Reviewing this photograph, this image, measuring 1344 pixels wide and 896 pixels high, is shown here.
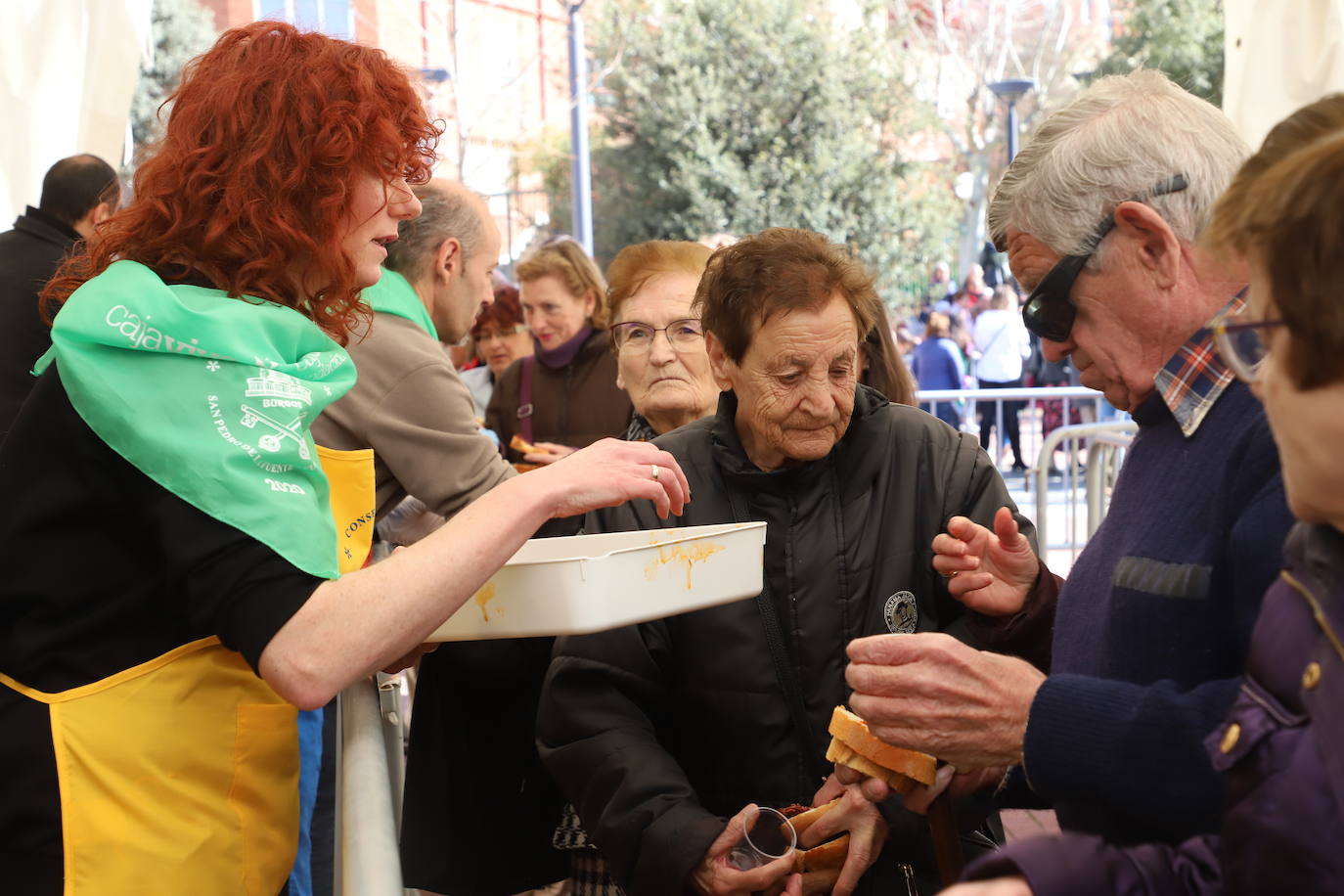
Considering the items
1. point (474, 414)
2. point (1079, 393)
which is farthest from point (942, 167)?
point (474, 414)

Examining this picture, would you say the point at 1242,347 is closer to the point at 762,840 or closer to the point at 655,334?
the point at 762,840

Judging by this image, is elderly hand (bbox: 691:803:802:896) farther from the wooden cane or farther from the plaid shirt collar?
the plaid shirt collar

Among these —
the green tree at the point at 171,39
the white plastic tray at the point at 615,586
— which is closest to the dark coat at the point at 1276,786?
the white plastic tray at the point at 615,586

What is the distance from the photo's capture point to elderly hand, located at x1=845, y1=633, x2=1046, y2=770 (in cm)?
173

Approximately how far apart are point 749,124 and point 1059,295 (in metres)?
22.2

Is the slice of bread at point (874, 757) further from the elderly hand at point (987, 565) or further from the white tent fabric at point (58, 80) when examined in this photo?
the white tent fabric at point (58, 80)

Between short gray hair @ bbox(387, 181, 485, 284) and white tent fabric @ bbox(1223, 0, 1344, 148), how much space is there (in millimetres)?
2262

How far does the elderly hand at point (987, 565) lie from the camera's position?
89.9 inches

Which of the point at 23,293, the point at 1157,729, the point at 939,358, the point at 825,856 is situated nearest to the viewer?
the point at 1157,729

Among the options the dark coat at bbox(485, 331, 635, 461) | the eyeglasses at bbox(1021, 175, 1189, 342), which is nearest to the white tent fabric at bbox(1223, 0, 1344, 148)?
the eyeglasses at bbox(1021, 175, 1189, 342)

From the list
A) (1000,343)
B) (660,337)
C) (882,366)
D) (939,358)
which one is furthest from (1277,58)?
(1000,343)

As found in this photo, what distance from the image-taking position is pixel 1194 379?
68.7 inches

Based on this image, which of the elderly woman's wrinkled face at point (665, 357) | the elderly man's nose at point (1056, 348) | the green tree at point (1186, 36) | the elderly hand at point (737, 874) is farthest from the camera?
the green tree at point (1186, 36)

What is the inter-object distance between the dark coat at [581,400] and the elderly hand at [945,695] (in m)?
3.35
